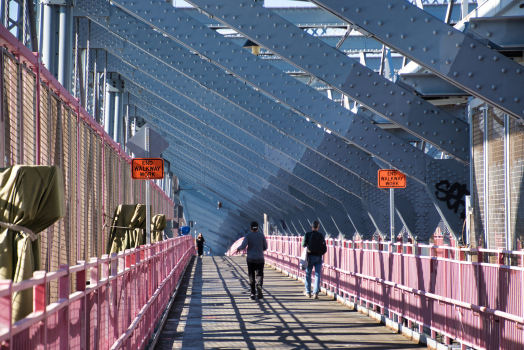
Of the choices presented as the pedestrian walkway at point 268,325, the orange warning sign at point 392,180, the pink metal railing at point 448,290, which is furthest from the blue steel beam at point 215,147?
the pink metal railing at point 448,290

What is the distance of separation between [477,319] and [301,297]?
823cm

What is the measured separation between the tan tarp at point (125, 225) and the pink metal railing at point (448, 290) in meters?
4.21

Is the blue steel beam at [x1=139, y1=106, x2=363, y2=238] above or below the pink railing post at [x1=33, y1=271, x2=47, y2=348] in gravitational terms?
above

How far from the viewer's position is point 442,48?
824 centimetres

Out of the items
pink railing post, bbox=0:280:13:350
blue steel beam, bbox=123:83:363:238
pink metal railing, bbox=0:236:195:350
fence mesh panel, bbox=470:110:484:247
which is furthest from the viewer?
blue steel beam, bbox=123:83:363:238

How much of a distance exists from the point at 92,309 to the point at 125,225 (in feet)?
28.7

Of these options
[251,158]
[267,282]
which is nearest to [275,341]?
[267,282]

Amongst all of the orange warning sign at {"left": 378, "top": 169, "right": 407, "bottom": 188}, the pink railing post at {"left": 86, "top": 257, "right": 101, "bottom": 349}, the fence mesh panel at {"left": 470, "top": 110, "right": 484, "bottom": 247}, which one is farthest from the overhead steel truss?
the pink railing post at {"left": 86, "top": 257, "right": 101, "bottom": 349}

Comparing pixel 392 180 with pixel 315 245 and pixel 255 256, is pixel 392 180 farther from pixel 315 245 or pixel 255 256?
pixel 255 256

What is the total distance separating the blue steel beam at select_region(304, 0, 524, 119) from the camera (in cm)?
812

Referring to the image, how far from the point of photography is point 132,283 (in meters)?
7.29

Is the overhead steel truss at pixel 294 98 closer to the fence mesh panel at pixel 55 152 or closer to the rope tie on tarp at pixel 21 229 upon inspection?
the fence mesh panel at pixel 55 152

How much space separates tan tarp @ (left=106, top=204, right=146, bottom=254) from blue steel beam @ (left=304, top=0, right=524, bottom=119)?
6568mm

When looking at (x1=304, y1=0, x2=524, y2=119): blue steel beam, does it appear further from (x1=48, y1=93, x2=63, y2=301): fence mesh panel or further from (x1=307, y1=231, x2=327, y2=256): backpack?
(x1=307, y1=231, x2=327, y2=256): backpack
